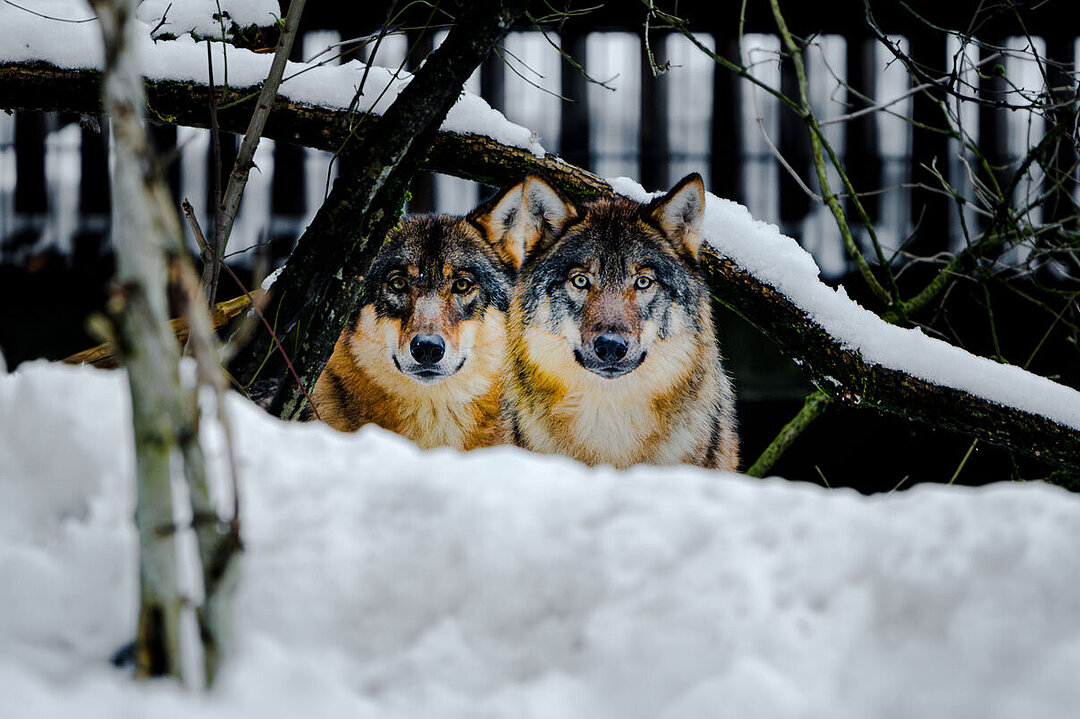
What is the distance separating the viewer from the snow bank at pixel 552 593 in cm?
86

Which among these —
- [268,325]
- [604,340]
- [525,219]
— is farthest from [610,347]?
[268,325]

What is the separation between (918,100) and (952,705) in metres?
3.24

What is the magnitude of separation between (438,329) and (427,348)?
0.06m

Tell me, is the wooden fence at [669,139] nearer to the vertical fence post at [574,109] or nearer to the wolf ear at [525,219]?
the vertical fence post at [574,109]

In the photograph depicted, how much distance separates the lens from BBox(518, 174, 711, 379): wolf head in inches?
90.0

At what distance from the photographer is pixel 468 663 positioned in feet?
3.01

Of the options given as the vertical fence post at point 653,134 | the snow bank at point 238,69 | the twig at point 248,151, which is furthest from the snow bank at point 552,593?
the vertical fence post at point 653,134

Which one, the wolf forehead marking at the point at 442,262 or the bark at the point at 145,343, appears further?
the wolf forehead marking at the point at 442,262

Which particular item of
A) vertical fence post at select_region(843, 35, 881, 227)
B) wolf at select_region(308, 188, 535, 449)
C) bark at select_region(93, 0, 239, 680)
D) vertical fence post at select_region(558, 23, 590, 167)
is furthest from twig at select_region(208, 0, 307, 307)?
vertical fence post at select_region(843, 35, 881, 227)

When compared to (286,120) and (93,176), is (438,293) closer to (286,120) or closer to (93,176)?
(286,120)

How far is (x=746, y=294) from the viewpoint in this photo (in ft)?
8.32

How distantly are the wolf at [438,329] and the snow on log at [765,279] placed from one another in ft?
0.93

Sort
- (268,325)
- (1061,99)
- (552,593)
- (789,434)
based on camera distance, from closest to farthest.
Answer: (552,593) < (268,325) < (789,434) < (1061,99)

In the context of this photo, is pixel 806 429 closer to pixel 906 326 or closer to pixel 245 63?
pixel 906 326
